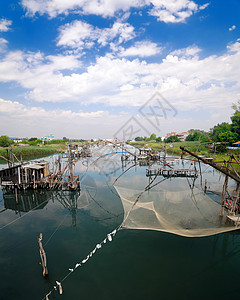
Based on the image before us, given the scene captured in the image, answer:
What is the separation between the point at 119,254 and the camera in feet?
18.0

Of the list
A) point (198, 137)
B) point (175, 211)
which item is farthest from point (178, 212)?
point (198, 137)

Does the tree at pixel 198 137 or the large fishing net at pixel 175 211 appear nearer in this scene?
the large fishing net at pixel 175 211

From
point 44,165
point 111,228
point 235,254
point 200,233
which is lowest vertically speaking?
point 235,254

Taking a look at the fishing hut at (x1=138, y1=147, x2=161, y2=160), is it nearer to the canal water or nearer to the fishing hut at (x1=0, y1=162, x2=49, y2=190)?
the canal water

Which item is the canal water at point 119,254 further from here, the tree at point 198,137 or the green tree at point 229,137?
the tree at point 198,137

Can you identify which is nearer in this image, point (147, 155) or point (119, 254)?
point (119, 254)

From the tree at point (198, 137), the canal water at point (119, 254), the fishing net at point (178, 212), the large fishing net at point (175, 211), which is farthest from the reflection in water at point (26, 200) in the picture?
the tree at point (198, 137)

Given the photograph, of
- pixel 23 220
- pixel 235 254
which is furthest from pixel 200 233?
pixel 23 220

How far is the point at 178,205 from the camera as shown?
848 cm

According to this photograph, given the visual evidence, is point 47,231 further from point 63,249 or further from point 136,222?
point 136,222

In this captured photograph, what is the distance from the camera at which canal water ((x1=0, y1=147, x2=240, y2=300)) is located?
4305mm

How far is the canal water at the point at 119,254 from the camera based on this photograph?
4305 mm

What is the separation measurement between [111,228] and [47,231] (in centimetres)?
277

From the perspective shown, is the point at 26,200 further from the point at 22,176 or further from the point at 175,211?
the point at 175,211
